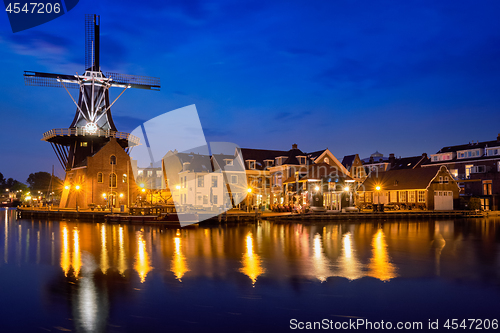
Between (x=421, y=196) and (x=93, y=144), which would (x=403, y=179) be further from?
(x=93, y=144)

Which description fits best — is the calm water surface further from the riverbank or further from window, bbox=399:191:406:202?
window, bbox=399:191:406:202

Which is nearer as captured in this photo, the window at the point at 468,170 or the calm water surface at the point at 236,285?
the calm water surface at the point at 236,285

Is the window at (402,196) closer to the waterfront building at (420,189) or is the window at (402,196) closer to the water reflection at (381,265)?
the waterfront building at (420,189)

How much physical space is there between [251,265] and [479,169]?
59.5 meters

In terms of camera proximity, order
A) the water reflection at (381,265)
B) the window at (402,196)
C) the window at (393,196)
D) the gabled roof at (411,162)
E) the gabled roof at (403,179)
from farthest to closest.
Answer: the gabled roof at (411,162), the window at (393,196), the window at (402,196), the gabled roof at (403,179), the water reflection at (381,265)

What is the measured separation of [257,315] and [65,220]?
45094 mm

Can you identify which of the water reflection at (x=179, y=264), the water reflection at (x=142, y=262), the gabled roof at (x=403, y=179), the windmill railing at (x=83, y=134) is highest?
the windmill railing at (x=83, y=134)

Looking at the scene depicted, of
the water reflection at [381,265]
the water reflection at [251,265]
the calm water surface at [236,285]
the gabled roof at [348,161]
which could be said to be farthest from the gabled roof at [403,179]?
the water reflection at [251,265]

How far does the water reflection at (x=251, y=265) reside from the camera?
16594 mm

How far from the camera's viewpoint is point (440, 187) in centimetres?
5797

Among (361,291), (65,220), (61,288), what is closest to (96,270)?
(61,288)

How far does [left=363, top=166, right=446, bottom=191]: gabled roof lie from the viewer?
190 feet

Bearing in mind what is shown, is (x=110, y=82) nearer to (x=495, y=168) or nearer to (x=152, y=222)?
(x=152, y=222)

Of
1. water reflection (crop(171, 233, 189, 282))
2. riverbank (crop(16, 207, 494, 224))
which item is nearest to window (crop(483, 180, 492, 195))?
riverbank (crop(16, 207, 494, 224))
